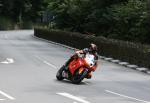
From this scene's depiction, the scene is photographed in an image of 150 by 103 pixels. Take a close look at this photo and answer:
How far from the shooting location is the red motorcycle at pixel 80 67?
21.7 m

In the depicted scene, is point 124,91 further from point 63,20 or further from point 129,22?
point 63,20

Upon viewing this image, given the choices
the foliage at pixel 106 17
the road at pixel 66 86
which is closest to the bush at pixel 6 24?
the foliage at pixel 106 17

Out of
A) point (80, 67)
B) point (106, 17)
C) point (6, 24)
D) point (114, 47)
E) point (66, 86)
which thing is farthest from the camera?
point (6, 24)

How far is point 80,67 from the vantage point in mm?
21750

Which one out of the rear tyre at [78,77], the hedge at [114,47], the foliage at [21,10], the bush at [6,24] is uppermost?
the rear tyre at [78,77]

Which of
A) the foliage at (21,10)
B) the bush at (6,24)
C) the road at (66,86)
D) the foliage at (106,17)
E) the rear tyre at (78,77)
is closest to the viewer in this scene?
the road at (66,86)

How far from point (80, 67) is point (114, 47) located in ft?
52.2

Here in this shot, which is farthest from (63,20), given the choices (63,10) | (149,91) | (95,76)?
(149,91)

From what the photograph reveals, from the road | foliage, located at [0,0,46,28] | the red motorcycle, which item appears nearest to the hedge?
the road

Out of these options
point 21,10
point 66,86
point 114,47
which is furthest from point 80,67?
point 21,10

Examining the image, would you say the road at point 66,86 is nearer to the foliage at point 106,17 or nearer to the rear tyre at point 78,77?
the rear tyre at point 78,77

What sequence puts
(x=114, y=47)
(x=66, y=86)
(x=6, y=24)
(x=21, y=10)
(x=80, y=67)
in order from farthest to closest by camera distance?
(x=21, y=10) → (x=6, y=24) → (x=114, y=47) → (x=80, y=67) → (x=66, y=86)

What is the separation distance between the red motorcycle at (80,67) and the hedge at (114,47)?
9047 millimetres

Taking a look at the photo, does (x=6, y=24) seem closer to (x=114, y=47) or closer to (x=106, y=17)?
(x=106, y=17)
